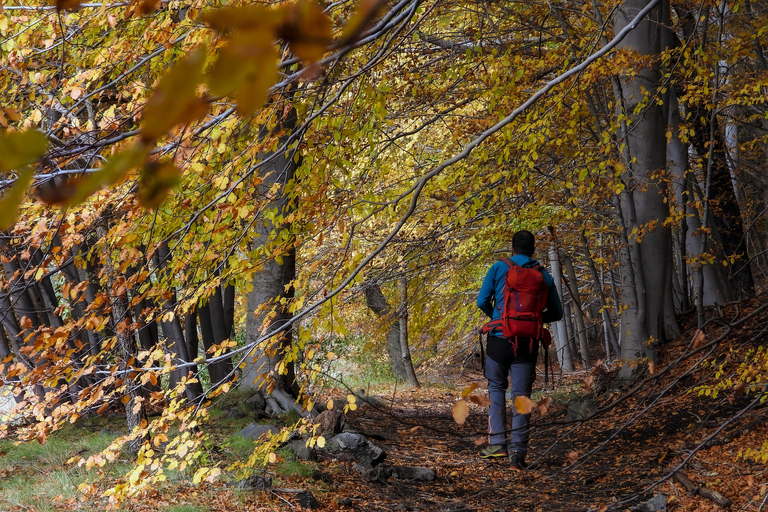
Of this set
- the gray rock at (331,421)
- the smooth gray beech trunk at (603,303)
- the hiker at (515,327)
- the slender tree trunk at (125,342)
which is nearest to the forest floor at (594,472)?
the hiker at (515,327)

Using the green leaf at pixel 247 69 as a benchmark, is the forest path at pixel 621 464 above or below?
below

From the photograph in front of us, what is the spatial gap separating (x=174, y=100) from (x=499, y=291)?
471 cm

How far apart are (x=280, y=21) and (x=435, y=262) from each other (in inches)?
333

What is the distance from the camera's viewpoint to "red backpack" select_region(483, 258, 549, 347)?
4.80 metres

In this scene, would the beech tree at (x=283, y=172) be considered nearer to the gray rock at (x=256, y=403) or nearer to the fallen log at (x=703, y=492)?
the gray rock at (x=256, y=403)

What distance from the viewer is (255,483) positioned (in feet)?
15.6

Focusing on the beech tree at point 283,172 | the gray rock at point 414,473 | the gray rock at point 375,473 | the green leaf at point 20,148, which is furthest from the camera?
the gray rock at point 414,473

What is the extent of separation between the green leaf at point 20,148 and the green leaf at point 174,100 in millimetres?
94

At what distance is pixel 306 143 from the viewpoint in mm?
3854

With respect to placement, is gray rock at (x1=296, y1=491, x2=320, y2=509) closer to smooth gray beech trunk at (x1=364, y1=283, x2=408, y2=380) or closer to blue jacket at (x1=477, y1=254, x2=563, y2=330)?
blue jacket at (x1=477, y1=254, x2=563, y2=330)

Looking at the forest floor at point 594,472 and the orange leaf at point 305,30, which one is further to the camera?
Result: the forest floor at point 594,472

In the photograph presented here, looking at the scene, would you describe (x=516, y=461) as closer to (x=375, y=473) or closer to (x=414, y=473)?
(x=414, y=473)

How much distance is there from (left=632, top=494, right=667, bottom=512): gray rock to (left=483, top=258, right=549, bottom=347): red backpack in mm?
1364

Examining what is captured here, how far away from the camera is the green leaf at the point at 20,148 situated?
45 cm
